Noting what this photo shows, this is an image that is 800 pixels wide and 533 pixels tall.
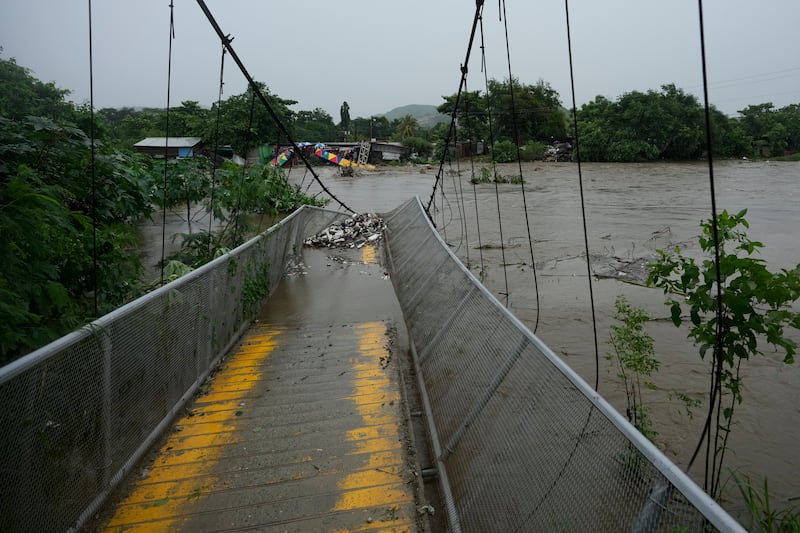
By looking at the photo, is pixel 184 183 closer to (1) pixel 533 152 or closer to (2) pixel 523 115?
(1) pixel 533 152

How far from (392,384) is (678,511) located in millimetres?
3036

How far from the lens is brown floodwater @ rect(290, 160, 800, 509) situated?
4668 millimetres

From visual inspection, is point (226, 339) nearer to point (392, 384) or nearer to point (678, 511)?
point (392, 384)

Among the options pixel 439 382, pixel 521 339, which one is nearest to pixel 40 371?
pixel 521 339

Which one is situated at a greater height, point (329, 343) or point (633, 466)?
point (633, 466)

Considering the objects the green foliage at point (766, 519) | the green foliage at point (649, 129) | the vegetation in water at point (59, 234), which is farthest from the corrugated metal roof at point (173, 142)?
the green foliage at point (766, 519)

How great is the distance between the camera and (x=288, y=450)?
3.35 m

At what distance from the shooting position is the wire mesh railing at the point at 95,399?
206cm

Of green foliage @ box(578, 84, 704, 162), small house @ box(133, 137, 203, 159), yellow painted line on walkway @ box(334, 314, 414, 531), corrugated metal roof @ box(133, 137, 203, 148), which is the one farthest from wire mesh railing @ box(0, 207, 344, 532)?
green foliage @ box(578, 84, 704, 162)

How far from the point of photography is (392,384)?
4.39m

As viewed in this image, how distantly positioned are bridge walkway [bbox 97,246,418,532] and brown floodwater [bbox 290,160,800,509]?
8.11 feet

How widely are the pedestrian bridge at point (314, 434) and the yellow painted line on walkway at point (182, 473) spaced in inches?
0.5

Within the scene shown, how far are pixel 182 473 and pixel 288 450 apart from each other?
2.11ft

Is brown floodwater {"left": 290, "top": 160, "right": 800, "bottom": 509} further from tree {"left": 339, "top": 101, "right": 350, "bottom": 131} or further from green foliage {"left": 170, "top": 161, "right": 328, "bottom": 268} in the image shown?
tree {"left": 339, "top": 101, "right": 350, "bottom": 131}
